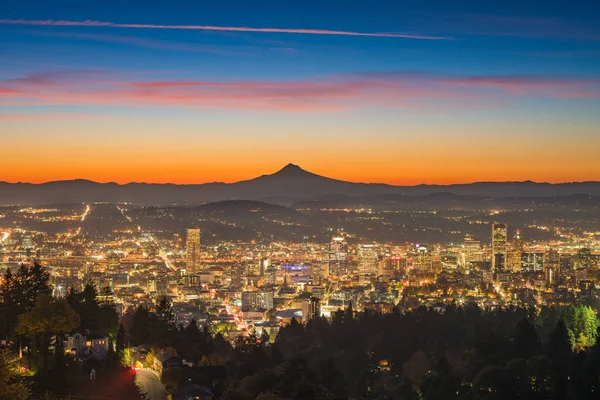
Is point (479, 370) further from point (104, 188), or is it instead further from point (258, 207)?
point (104, 188)

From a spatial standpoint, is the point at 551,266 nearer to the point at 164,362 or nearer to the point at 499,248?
the point at 499,248

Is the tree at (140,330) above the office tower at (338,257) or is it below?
above

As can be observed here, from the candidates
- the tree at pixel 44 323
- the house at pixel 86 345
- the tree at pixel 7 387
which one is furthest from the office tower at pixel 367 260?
the tree at pixel 7 387

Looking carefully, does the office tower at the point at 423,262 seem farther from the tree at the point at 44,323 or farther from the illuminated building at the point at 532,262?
the tree at the point at 44,323

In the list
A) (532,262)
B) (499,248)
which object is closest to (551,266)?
(532,262)

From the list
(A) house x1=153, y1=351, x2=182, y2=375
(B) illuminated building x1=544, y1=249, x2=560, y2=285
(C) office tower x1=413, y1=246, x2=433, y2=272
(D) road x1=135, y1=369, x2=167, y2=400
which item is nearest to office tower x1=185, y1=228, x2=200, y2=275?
(C) office tower x1=413, y1=246, x2=433, y2=272

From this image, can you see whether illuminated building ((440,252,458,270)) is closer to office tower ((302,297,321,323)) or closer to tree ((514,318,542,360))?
office tower ((302,297,321,323))
